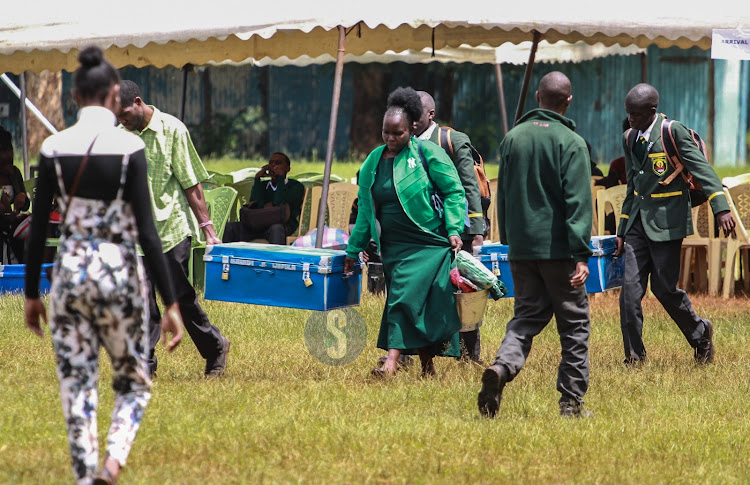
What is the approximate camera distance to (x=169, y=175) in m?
7.13

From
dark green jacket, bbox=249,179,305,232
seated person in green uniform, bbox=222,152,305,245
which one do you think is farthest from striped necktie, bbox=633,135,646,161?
dark green jacket, bbox=249,179,305,232

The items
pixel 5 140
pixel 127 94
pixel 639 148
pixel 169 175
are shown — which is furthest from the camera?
pixel 5 140

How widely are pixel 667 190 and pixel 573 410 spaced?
213 cm

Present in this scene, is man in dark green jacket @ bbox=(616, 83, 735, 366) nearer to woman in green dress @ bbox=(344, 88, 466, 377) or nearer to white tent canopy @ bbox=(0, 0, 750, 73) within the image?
woman in green dress @ bbox=(344, 88, 466, 377)

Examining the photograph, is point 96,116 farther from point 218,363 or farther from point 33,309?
point 218,363

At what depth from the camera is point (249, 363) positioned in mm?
8102

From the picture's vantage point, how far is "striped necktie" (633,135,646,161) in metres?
7.96

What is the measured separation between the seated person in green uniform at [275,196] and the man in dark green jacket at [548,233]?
6310 mm

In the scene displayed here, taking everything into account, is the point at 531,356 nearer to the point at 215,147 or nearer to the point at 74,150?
the point at 74,150

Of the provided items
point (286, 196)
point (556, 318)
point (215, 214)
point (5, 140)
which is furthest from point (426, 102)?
point (5, 140)

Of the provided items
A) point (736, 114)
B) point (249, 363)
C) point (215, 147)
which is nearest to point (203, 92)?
point (215, 147)

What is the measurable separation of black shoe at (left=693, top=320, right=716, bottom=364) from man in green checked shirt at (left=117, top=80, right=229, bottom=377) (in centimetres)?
341

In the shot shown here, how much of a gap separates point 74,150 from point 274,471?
5.74 feet

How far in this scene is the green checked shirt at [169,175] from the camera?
707 centimetres
